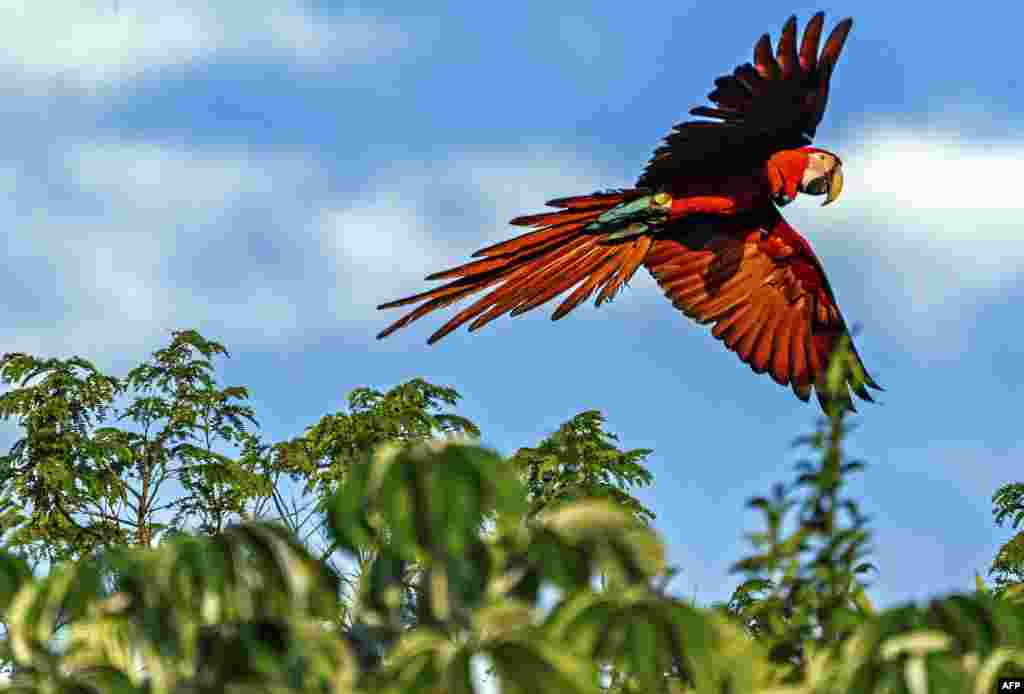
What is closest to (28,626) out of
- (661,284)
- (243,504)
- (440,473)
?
(440,473)

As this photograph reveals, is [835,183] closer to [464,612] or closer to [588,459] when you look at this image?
[588,459]

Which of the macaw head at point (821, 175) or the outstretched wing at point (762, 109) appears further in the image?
the macaw head at point (821, 175)

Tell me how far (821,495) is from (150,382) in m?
9.07

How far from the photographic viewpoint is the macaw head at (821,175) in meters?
7.38

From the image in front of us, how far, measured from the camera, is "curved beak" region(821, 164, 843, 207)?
24.4ft

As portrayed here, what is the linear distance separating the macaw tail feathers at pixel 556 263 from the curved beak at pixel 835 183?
981 mm

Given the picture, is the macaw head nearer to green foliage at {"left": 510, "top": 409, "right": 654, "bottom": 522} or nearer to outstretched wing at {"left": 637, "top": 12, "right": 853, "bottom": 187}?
outstretched wing at {"left": 637, "top": 12, "right": 853, "bottom": 187}

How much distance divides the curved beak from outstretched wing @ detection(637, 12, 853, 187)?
0.77 feet

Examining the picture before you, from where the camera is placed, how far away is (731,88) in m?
6.95

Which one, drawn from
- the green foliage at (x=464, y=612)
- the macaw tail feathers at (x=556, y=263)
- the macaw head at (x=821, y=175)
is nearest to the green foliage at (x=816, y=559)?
the green foliage at (x=464, y=612)

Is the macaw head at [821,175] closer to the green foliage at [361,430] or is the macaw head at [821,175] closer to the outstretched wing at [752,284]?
the outstretched wing at [752,284]

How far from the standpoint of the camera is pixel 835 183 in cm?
748

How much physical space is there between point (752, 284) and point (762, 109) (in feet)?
3.89

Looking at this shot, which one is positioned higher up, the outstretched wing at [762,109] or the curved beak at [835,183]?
the outstretched wing at [762,109]
